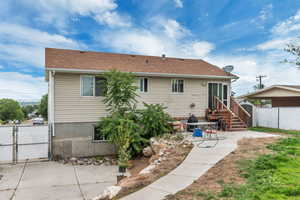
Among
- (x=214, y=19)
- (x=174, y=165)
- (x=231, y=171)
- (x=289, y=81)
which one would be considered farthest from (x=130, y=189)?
(x=289, y=81)

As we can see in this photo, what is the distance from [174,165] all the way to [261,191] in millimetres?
2340

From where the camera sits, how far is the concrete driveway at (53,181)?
5.59 metres

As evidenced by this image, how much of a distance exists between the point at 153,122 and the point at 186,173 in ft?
16.0

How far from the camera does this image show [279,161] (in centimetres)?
485

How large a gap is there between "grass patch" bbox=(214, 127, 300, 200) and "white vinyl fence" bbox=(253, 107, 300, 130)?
24.4 ft

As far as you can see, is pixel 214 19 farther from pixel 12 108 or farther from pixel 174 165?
pixel 12 108

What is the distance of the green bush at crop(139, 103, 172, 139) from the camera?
9258 millimetres

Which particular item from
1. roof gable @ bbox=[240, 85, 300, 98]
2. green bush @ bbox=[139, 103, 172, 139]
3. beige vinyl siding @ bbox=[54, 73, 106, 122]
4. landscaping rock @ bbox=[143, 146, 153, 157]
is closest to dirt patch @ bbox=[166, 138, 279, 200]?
landscaping rock @ bbox=[143, 146, 153, 157]

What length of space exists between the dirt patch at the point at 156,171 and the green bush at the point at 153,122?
1.81 m

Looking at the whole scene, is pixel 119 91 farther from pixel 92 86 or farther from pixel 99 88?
pixel 92 86

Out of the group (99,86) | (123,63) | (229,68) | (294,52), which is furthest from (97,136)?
(294,52)

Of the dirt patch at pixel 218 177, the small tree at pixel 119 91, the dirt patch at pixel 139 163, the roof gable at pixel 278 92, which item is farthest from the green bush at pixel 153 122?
the roof gable at pixel 278 92

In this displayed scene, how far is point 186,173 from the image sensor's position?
4.47 m

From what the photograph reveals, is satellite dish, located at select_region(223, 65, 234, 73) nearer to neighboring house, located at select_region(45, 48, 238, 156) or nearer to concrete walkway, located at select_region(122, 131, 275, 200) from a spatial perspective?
neighboring house, located at select_region(45, 48, 238, 156)
